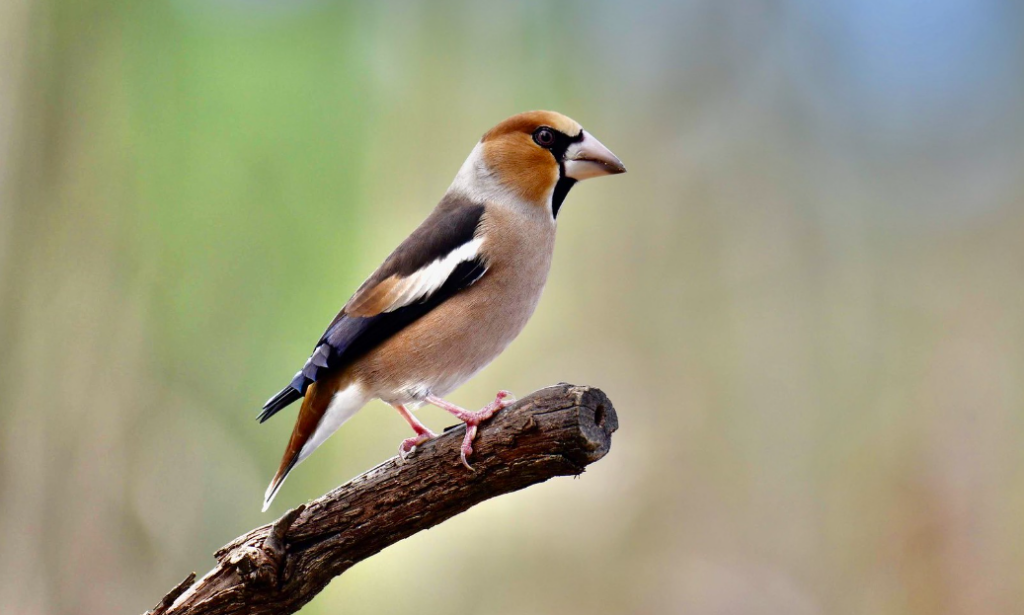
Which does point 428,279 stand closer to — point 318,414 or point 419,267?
point 419,267

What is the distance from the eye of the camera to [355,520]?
2.45 m

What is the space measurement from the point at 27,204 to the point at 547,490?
342 centimetres

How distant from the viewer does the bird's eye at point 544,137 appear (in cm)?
280

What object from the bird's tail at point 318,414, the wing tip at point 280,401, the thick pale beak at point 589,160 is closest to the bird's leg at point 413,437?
the bird's tail at point 318,414

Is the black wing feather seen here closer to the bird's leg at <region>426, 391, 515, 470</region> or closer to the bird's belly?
the bird's belly

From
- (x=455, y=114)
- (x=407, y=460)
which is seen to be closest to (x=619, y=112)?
(x=455, y=114)

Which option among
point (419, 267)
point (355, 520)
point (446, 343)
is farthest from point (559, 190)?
point (355, 520)

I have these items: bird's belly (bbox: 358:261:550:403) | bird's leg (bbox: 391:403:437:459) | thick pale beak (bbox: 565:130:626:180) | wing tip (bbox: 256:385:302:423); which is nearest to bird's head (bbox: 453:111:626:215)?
thick pale beak (bbox: 565:130:626:180)

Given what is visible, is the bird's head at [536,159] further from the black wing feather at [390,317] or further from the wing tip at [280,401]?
the wing tip at [280,401]

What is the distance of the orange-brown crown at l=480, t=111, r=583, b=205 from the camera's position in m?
2.80

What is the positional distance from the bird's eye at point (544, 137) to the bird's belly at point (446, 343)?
1.61 ft

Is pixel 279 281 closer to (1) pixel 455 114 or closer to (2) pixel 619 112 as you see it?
(1) pixel 455 114

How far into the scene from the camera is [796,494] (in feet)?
15.8

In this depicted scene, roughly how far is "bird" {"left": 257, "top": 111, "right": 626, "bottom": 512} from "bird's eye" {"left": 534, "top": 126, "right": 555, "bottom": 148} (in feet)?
0.04
